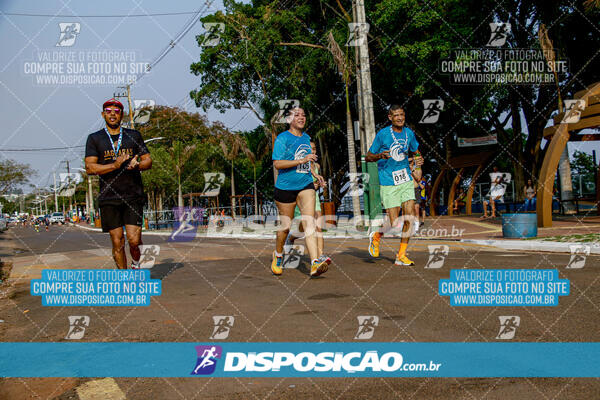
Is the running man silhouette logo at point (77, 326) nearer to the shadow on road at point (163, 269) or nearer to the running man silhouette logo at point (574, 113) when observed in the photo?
the shadow on road at point (163, 269)

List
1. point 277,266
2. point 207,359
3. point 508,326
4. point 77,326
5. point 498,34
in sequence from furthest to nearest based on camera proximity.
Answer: point 498,34
point 277,266
point 77,326
point 508,326
point 207,359

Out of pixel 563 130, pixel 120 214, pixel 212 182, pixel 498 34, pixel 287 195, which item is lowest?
pixel 120 214

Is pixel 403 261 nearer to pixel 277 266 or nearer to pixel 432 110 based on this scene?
pixel 277 266

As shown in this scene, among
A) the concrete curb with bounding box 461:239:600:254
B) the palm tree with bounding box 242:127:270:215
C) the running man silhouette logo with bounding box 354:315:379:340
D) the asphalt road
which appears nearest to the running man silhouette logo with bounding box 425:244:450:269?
the asphalt road

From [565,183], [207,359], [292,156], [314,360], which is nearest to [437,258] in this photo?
[292,156]

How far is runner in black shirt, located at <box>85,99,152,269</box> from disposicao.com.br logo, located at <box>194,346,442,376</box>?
332 centimetres

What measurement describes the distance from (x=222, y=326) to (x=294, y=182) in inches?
118

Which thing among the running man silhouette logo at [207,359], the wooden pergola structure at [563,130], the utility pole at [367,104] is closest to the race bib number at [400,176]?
the running man silhouette logo at [207,359]

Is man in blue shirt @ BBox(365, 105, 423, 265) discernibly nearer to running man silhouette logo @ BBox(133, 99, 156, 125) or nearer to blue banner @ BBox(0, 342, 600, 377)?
blue banner @ BBox(0, 342, 600, 377)

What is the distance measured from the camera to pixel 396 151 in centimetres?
737

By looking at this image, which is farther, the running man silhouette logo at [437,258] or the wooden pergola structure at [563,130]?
the wooden pergola structure at [563,130]

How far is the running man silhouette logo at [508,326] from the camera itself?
364cm

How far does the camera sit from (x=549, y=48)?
18328mm

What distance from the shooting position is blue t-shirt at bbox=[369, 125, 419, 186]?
7.38m
